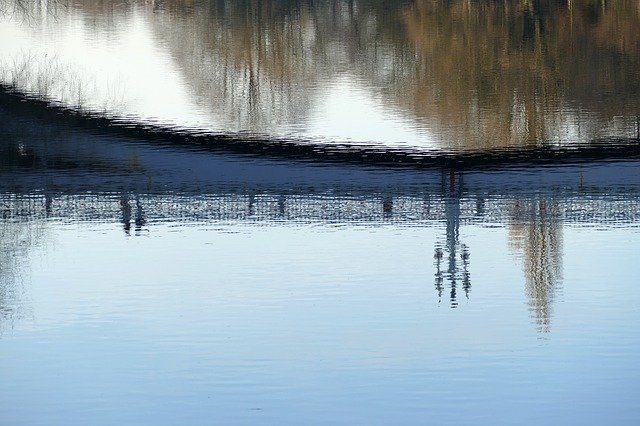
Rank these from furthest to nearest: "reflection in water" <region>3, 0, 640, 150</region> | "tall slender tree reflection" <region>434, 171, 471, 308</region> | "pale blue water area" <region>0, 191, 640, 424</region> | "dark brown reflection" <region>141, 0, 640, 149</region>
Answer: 1. "dark brown reflection" <region>141, 0, 640, 149</region>
2. "reflection in water" <region>3, 0, 640, 150</region>
3. "tall slender tree reflection" <region>434, 171, 471, 308</region>
4. "pale blue water area" <region>0, 191, 640, 424</region>

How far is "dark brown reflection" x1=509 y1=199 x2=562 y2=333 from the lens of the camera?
2134cm

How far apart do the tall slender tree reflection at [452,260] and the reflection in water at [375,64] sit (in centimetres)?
2038

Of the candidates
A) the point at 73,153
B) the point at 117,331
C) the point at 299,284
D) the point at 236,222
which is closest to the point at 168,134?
the point at 73,153

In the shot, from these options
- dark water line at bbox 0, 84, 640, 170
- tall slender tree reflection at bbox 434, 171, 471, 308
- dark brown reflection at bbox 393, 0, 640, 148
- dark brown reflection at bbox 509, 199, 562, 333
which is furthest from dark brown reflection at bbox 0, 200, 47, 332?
dark brown reflection at bbox 393, 0, 640, 148

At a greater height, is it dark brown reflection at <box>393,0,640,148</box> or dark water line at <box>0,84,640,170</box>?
dark brown reflection at <box>393,0,640,148</box>

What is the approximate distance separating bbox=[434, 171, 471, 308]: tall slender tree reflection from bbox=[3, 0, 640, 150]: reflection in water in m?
20.4

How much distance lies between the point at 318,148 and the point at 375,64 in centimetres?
1373

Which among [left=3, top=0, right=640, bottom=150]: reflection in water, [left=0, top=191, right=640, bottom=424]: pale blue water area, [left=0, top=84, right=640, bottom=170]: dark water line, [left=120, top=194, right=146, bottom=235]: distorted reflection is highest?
[left=3, top=0, right=640, bottom=150]: reflection in water

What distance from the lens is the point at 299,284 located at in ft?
75.7

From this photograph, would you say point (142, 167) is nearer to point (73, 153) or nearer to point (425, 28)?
point (73, 153)

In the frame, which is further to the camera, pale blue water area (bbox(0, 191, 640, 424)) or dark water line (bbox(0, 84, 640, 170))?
dark water line (bbox(0, 84, 640, 170))

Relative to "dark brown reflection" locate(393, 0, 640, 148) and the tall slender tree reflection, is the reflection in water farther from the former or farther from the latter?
the tall slender tree reflection

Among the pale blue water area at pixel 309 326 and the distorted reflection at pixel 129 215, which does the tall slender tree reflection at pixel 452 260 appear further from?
the distorted reflection at pixel 129 215

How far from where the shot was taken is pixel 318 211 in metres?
32.8
